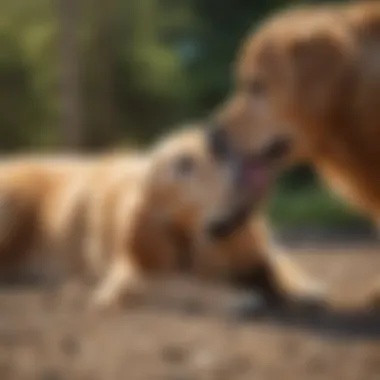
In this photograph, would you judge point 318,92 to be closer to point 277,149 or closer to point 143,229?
point 277,149

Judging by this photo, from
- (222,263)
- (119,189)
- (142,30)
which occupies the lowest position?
(222,263)

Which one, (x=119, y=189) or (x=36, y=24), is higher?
(x=36, y=24)

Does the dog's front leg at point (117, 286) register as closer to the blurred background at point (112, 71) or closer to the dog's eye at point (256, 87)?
the blurred background at point (112, 71)

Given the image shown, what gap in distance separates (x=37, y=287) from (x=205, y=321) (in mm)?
214

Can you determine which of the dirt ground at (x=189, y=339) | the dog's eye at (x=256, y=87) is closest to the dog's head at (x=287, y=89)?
the dog's eye at (x=256, y=87)

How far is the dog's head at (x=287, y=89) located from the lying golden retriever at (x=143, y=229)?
50 mm

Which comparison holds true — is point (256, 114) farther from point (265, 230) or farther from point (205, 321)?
point (205, 321)

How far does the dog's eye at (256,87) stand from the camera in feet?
4.01

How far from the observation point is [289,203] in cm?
121

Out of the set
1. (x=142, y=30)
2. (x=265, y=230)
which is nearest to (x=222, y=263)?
(x=265, y=230)

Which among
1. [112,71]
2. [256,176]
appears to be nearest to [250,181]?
[256,176]

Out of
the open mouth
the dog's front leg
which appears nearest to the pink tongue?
the open mouth

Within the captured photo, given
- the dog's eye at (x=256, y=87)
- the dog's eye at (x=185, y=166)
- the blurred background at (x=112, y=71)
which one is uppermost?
the blurred background at (x=112, y=71)

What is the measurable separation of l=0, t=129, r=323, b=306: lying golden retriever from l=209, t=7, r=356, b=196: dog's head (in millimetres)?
50
